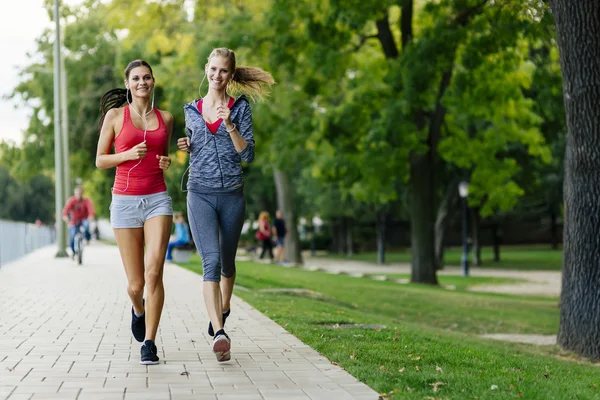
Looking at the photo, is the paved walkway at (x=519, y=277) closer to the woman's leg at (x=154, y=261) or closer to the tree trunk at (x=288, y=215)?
the tree trunk at (x=288, y=215)

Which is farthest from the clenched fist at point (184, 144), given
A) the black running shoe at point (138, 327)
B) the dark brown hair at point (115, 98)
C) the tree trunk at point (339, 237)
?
the tree trunk at point (339, 237)

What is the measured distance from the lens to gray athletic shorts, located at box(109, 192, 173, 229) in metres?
7.31

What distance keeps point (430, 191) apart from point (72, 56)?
23.2 meters

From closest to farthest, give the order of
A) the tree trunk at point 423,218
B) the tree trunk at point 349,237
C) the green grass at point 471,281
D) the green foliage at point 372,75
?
the green foliage at point 372,75 < the tree trunk at point 423,218 < the green grass at point 471,281 < the tree trunk at point 349,237

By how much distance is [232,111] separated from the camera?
294 inches

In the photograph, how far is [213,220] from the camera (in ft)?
24.5

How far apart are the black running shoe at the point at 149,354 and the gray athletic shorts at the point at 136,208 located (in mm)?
868

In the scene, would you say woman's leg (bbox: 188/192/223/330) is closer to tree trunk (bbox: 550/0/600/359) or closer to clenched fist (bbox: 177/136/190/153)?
clenched fist (bbox: 177/136/190/153)

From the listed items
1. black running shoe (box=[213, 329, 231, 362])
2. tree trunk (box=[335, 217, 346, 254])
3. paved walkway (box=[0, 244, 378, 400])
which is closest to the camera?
paved walkway (box=[0, 244, 378, 400])

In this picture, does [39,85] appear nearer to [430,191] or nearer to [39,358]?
[430,191]

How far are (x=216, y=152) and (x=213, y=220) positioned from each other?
0.50 meters

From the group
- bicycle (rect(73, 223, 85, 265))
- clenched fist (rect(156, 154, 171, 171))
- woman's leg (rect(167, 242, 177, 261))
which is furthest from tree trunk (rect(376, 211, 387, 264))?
clenched fist (rect(156, 154, 171, 171))

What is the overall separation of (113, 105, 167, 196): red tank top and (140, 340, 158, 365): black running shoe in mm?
1086

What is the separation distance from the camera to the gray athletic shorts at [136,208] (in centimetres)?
731
